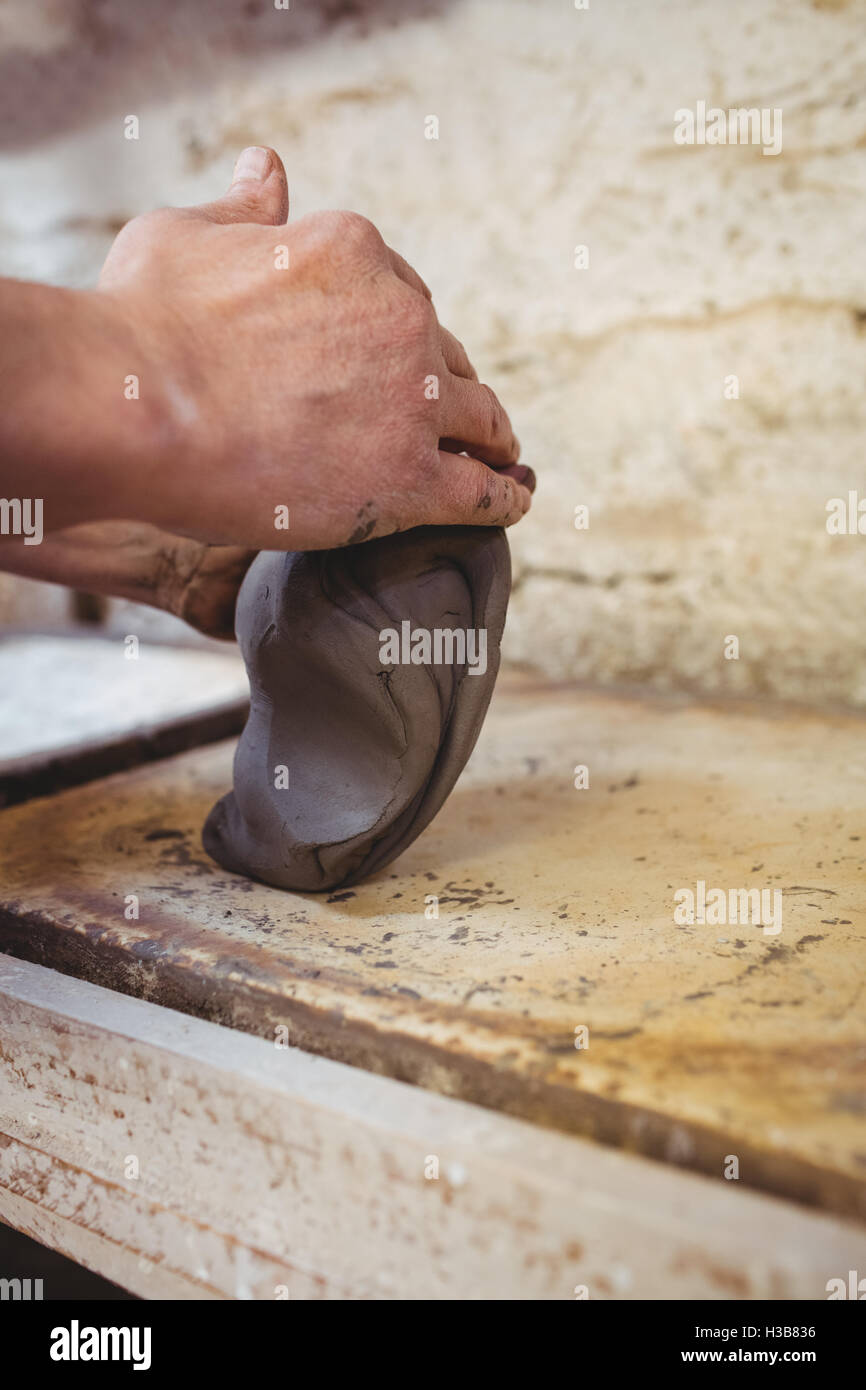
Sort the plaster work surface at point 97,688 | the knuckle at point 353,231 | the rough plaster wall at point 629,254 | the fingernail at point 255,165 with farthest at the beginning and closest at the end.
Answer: the plaster work surface at point 97,688 < the rough plaster wall at point 629,254 < the fingernail at point 255,165 < the knuckle at point 353,231

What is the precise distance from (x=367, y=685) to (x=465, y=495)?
0.21 metres

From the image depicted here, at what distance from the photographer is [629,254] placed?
1905mm

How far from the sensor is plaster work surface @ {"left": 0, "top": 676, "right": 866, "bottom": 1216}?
2.34 ft

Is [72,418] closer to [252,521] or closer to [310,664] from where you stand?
[252,521]

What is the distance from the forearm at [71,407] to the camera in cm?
76

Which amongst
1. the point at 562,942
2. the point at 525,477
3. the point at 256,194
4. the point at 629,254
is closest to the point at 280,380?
the point at 256,194

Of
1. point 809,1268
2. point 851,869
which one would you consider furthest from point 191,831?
point 809,1268

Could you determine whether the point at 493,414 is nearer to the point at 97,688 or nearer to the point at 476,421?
the point at 476,421

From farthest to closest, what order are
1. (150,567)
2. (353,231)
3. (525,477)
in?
1. (150,567)
2. (525,477)
3. (353,231)

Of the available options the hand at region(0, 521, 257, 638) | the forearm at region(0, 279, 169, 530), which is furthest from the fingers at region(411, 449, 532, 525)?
the hand at region(0, 521, 257, 638)

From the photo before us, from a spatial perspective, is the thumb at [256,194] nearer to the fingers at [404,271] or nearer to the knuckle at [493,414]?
the fingers at [404,271]

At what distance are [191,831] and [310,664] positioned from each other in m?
0.38

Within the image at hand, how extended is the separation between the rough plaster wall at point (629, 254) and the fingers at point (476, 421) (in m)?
0.89

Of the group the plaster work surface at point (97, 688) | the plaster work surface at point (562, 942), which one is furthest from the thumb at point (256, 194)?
the plaster work surface at point (97, 688)
